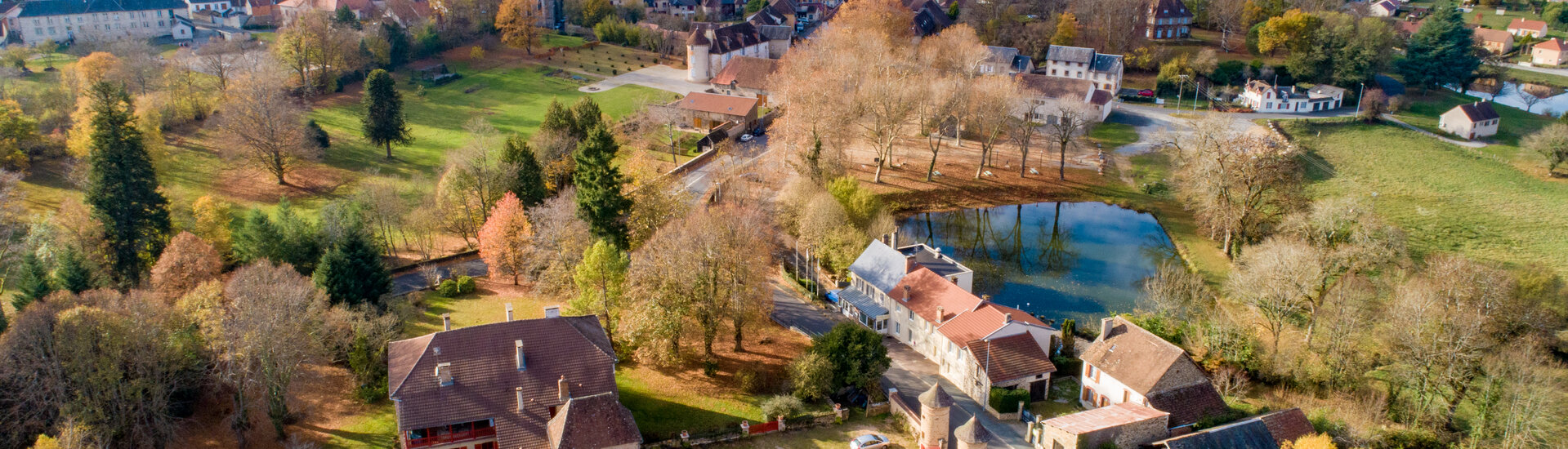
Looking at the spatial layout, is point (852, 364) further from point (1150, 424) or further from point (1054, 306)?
point (1054, 306)

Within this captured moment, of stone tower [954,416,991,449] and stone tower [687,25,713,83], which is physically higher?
stone tower [687,25,713,83]

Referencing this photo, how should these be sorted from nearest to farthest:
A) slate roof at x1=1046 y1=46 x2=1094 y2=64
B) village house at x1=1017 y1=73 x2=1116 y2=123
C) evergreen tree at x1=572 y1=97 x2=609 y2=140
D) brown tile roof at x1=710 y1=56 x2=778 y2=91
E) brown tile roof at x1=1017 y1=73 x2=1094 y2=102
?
evergreen tree at x1=572 y1=97 x2=609 y2=140, village house at x1=1017 y1=73 x2=1116 y2=123, brown tile roof at x1=1017 y1=73 x2=1094 y2=102, brown tile roof at x1=710 y1=56 x2=778 y2=91, slate roof at x1=1046 y1=46 x2=1094 y2=64

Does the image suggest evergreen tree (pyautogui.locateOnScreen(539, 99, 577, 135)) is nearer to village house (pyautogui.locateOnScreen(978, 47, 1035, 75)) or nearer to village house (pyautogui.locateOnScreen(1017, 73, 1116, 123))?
village house (pyautogui.locateOnScreen(1017, 73, 1116, 123))

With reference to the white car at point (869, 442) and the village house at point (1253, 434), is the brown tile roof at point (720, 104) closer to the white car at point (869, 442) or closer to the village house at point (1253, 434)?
the white car at point (869, 442)

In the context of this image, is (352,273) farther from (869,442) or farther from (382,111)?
(382,111)

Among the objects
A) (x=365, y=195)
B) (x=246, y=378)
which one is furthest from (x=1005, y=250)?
(x=246, y=378)

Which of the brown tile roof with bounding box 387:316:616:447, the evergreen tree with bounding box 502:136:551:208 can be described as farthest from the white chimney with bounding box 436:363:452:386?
the evergreen tree with bounding box 502:136:551:208

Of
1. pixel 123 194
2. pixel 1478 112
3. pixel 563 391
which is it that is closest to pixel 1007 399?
pixel 563 391
